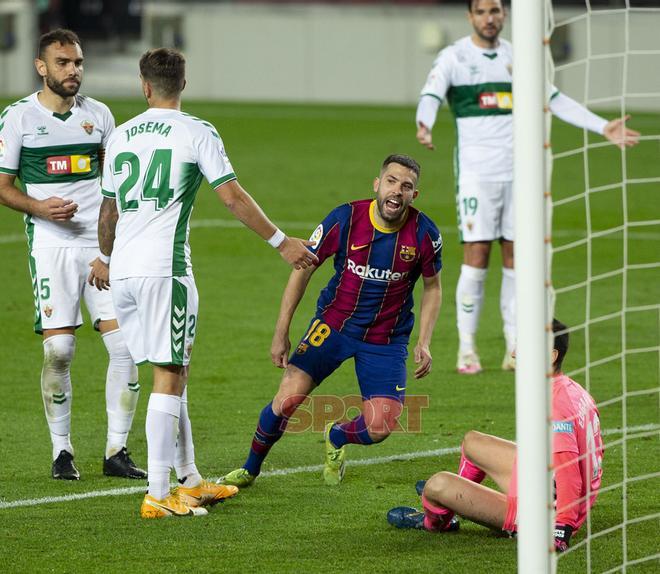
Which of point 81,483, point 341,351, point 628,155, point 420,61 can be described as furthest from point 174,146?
point 420,61

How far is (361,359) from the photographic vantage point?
6566 mm

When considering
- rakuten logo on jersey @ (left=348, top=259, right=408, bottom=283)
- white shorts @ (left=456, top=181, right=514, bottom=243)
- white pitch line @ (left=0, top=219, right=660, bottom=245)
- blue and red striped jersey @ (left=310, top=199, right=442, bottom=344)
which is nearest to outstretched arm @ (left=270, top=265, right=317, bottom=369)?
blue and red striped jersey @ (left=310, top=199, right=442, bottom=344)

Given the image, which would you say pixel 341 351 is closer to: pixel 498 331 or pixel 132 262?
pixel 132 262

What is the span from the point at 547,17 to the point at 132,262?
7.67 feet

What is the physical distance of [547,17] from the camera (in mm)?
4391

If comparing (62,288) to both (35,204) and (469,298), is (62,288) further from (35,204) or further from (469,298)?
(469,298)

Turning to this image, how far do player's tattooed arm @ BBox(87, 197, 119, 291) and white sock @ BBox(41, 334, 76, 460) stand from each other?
58 cm

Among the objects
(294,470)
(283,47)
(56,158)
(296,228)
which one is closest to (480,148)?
(294,470)

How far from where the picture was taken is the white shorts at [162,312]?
5871 mm

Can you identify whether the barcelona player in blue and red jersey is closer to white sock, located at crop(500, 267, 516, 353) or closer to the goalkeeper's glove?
the goalkeeper's glove

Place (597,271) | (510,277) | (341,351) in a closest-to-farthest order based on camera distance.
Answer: (341,351) → (510,277) → (597,271)

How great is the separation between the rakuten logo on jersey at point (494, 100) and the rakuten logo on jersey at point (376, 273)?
11.4 feet

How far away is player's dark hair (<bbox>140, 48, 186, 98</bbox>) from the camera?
5793mm

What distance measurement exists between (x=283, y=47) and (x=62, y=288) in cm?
3250
